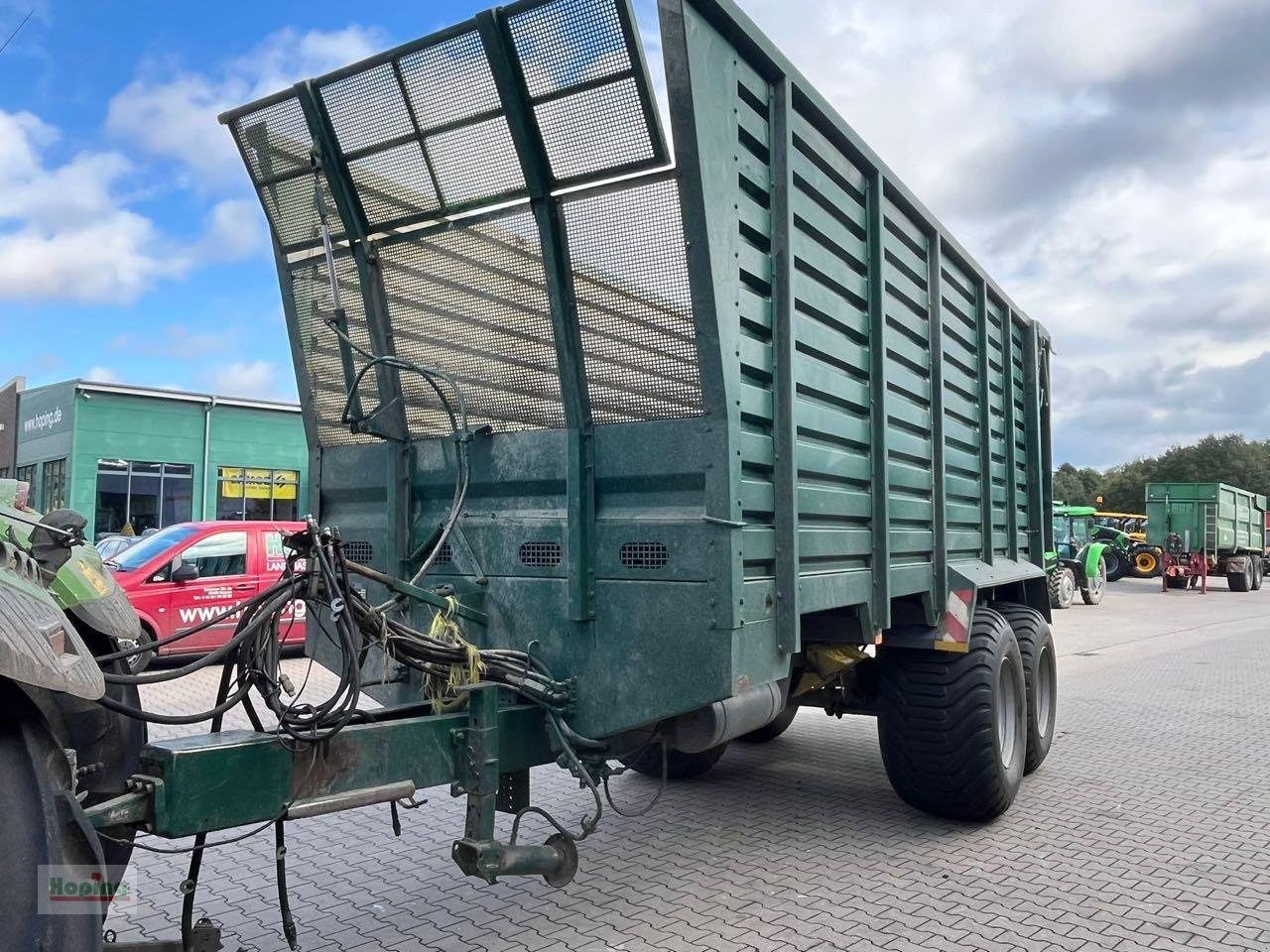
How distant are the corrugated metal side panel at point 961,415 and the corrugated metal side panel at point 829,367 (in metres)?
1.28

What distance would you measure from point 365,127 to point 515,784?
250 centimetres

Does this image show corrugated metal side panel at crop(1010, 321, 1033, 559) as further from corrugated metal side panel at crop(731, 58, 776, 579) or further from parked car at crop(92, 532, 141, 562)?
parked car at crop(92, 532, 141, 562)

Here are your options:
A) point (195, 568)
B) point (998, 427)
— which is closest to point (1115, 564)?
point (998, 427)

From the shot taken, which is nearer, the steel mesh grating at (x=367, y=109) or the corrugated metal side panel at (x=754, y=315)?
the corrugated metal side panel at (x=754, y=315)

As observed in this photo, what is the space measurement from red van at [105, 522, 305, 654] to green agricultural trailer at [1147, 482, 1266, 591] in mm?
24520

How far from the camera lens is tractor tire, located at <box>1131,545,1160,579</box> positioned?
101ft

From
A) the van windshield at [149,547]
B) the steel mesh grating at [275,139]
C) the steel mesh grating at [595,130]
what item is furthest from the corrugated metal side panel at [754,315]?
the van windshield at [149,547]

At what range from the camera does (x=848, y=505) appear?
4.22 meters

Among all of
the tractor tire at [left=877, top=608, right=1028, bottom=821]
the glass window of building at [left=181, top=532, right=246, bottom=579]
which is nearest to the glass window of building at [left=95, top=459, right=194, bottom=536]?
the glass window of building at [left=181, top=532, right=246, bottom=579]

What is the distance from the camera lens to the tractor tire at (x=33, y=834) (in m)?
2.00

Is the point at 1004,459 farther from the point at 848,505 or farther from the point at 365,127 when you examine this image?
the point at 365,127

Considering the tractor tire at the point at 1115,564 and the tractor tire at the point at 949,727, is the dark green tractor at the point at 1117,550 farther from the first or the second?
the tractor tire at the point at 949,727

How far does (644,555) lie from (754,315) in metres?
0.94

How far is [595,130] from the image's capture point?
10.7 feet
